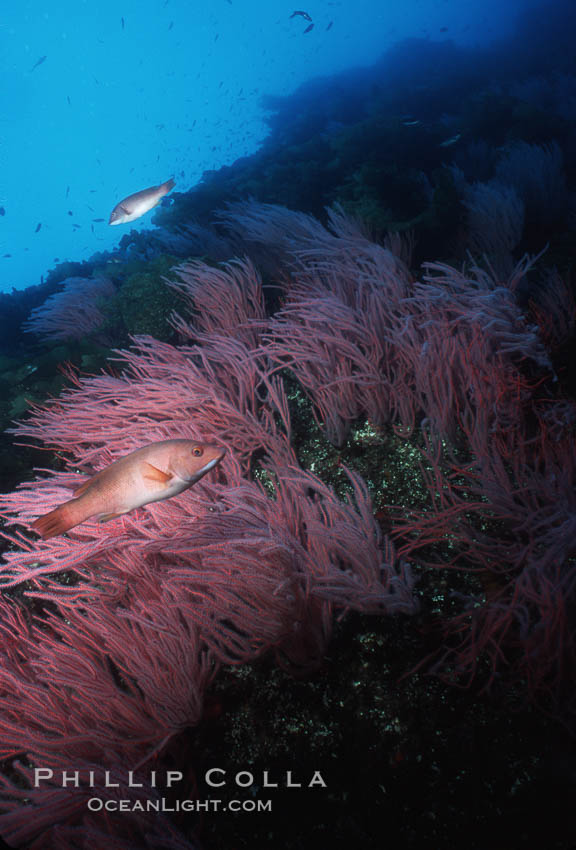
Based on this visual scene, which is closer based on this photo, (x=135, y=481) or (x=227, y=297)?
(x=135, y=481)

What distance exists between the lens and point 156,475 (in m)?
1.69

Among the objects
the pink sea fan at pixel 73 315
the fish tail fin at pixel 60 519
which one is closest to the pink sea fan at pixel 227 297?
the fish tail fin at pixel 60 519

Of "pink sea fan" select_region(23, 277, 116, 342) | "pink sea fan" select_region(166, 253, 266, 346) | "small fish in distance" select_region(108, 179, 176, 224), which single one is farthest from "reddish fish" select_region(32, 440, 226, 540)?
"small fish in distance" select_region(108, 179, 176, 224)

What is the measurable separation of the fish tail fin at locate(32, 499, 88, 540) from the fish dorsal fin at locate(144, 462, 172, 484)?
360 mm

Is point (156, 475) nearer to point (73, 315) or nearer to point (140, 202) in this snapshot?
point (73, 315)

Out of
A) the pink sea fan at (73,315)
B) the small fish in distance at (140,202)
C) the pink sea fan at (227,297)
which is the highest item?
the small fish in distance at (140,202)

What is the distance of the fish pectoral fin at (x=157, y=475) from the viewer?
167 centimetres

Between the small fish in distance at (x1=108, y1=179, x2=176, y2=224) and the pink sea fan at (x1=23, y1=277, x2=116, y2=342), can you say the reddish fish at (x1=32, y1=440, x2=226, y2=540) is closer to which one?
the pink sea fan at (x1=23, y1=277, x2=116, y2=342)

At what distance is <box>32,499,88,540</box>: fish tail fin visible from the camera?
66.7 inches

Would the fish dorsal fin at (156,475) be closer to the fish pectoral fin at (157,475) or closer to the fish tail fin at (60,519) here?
the fish pectoral fin at (157,475)

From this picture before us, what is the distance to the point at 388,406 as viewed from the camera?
9.81 ft

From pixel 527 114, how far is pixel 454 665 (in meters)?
10.5

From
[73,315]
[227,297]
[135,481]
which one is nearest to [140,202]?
[73,315]

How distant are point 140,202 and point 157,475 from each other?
6738 mm
